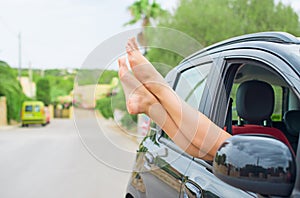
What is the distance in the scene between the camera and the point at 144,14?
89.3 feet

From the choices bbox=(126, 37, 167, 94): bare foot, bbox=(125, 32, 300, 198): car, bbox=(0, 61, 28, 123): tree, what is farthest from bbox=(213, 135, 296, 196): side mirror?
bbox=(0, 61, 28, 123): tree

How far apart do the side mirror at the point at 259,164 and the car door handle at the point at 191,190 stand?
0.67 meters

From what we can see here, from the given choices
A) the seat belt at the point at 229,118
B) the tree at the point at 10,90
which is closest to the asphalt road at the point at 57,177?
the seat belt at the point at 229,118

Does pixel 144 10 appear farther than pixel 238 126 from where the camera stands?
Yes

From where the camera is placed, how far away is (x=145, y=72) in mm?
1865

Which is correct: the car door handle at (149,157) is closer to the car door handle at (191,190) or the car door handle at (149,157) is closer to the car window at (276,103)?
the car window at (276,103)

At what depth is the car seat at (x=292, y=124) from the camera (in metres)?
2.98

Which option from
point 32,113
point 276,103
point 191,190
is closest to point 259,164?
point 191,190

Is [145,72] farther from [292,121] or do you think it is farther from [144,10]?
[144,10]

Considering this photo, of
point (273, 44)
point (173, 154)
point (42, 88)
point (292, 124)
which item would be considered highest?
point (273, 44)

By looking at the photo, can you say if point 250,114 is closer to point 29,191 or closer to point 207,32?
point 29,191

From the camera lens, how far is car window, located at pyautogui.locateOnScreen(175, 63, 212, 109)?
106 inches

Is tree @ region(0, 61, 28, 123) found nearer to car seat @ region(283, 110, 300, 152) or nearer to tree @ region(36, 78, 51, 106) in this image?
tree @ region(36, 78, 51, 106)

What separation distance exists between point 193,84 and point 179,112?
1.09 meters
